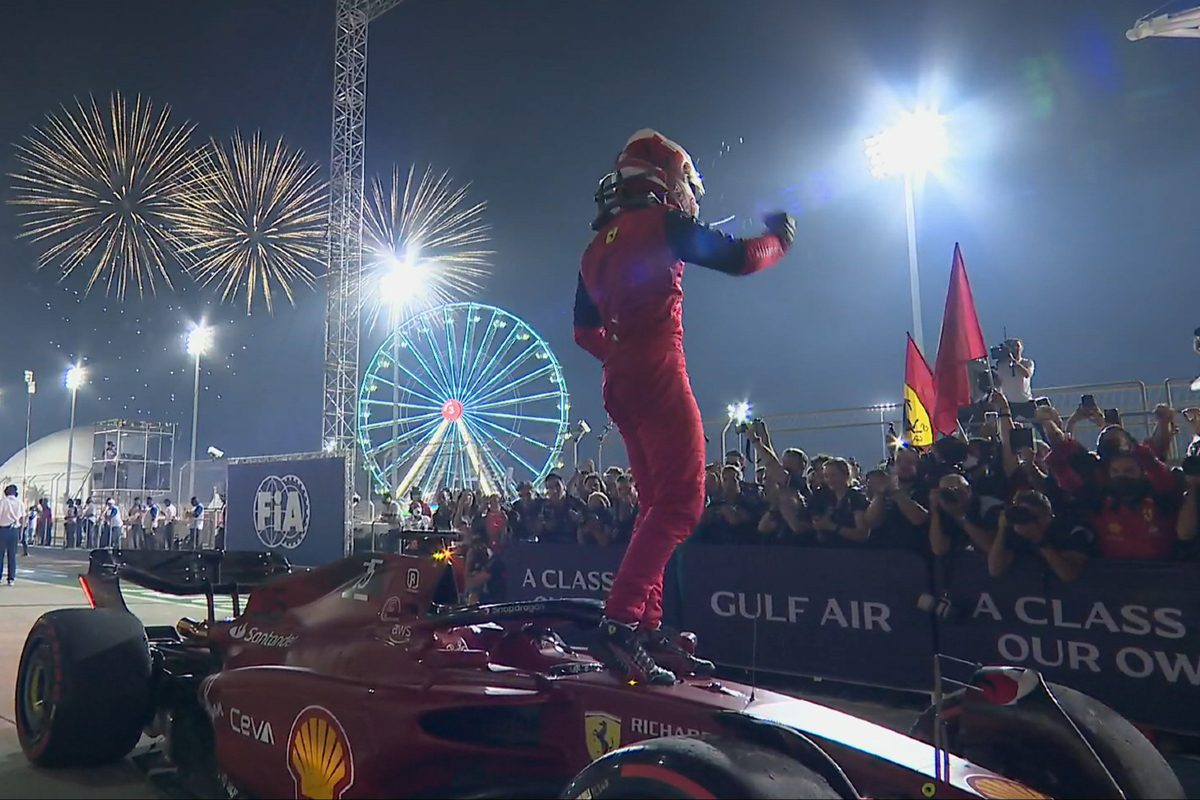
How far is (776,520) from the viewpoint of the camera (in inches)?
272

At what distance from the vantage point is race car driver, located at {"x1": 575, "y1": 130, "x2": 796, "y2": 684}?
311 cm

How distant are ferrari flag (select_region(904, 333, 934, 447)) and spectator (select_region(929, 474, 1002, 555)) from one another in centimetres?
319

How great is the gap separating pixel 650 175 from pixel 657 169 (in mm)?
47

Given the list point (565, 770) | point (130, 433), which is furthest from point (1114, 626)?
point (130, 433)

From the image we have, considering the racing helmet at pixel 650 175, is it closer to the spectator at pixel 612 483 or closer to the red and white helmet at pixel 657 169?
the red and white helmet at pixel 657 169

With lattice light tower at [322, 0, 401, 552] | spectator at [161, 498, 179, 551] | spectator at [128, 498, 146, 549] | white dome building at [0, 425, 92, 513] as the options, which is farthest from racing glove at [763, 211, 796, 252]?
white dome building at [0, 425, 92, 513]

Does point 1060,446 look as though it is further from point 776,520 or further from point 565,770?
point 565,770

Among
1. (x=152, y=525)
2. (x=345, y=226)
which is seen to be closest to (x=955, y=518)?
(x=345, y=226)

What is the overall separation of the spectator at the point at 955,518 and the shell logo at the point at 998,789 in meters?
3.39

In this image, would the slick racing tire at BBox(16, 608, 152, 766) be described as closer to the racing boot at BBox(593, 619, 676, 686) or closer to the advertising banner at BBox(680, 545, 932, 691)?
the racing boot at BBox(593, 619, 676, 686)

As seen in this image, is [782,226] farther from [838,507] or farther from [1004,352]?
[1004,352]

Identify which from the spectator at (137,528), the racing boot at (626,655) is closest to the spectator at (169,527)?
the spectator at (137,528)

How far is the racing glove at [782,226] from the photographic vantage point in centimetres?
332

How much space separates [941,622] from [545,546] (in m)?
3.88
